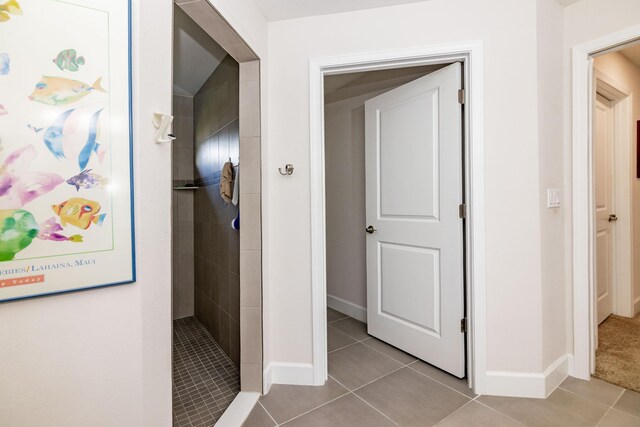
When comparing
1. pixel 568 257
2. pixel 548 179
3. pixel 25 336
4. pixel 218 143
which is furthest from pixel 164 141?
pixel 568 257

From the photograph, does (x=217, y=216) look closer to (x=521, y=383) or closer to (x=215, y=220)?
(x=215, y=220)

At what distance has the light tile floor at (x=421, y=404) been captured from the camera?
158cm

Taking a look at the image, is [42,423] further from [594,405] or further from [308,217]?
[594,405]

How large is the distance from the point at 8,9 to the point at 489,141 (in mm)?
2015

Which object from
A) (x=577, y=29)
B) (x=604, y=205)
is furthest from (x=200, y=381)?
(x=604, y=205)

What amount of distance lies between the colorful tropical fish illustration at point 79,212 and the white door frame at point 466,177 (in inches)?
45.7

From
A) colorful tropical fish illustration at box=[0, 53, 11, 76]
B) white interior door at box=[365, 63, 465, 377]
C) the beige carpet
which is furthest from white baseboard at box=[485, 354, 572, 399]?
colorful tropical fish illustration at box=[0, 53, 11, 76]

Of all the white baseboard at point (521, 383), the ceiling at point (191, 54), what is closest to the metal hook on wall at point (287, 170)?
the ceiling at point (191, 54)

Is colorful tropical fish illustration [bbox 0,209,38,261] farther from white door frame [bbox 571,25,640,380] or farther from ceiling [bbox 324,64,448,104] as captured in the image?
white door frame [bbox 571,25,640,380]

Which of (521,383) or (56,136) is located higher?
(56,136)

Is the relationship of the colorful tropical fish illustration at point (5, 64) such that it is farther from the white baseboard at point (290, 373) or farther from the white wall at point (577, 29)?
the white wall at point (577, 29)

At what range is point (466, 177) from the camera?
1.83 metres

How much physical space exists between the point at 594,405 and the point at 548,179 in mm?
1241

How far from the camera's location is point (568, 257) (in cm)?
192
